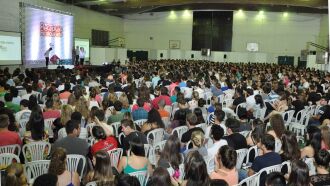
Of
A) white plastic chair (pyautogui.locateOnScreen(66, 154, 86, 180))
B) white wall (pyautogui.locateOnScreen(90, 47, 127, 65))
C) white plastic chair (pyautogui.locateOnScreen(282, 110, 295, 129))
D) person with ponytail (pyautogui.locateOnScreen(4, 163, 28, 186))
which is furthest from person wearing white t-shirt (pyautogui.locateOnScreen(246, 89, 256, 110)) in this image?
white wall (pyautogui.locateOnScreen(90, 47, 127, 65))

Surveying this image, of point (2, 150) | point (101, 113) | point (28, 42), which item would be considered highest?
point (28, 42)

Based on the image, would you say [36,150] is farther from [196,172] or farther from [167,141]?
[196,172]

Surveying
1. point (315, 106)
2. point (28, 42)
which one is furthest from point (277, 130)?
point (28, 42)

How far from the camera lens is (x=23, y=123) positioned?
6.93 meters

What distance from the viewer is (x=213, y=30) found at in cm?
3378

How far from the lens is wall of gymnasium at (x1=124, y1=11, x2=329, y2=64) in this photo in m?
31.8

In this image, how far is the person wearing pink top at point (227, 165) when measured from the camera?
400 cm

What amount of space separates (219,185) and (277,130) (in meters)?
3.33

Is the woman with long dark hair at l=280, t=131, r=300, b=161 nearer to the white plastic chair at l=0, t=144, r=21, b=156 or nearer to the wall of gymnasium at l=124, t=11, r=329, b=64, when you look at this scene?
→ the white plastic chair at l=0, t=144, r=21, b=156

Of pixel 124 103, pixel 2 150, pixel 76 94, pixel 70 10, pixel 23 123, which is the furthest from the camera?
pixel 70 10

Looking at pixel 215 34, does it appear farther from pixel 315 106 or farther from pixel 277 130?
pixel 277 130

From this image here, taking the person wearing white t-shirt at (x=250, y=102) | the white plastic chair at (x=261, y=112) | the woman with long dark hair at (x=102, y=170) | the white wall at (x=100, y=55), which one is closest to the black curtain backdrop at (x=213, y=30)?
the white wall at (x=100, y=55)

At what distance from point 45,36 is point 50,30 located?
65cm

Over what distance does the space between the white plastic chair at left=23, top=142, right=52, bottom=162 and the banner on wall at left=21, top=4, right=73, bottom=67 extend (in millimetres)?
14019
